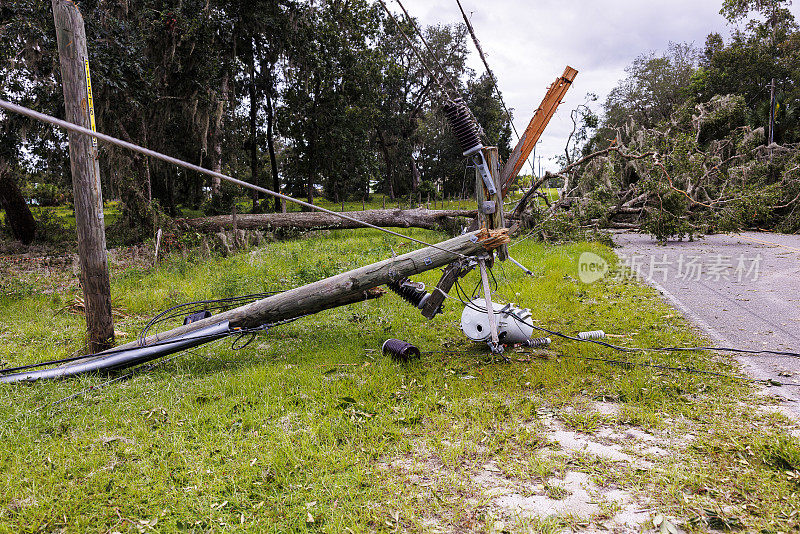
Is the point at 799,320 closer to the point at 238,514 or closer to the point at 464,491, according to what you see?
the point at 464,491

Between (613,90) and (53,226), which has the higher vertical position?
(613,90)

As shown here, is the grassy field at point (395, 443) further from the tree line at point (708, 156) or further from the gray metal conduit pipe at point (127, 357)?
the tree line at point (708, 156)

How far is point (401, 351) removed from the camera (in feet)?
17.0

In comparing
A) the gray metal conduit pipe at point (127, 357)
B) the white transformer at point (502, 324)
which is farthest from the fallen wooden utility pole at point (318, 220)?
the white transformer at point (502, 324)

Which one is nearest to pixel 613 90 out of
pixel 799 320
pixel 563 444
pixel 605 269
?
pixel 605 269

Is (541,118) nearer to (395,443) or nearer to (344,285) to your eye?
(344,285)

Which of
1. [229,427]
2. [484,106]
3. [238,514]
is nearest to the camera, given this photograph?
[238,514]

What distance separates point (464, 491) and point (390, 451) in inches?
27.5

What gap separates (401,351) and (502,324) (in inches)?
50.4

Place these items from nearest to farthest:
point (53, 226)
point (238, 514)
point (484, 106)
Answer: point (238, 514)
point (53, 226)
point (484, 106)

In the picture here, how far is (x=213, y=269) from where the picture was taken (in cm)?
1114

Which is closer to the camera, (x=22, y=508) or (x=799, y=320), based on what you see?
(x=22, y=508)

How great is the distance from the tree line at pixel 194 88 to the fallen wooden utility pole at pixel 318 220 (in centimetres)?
186

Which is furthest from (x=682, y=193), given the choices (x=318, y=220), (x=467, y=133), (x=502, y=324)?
(x=318, y=220)
